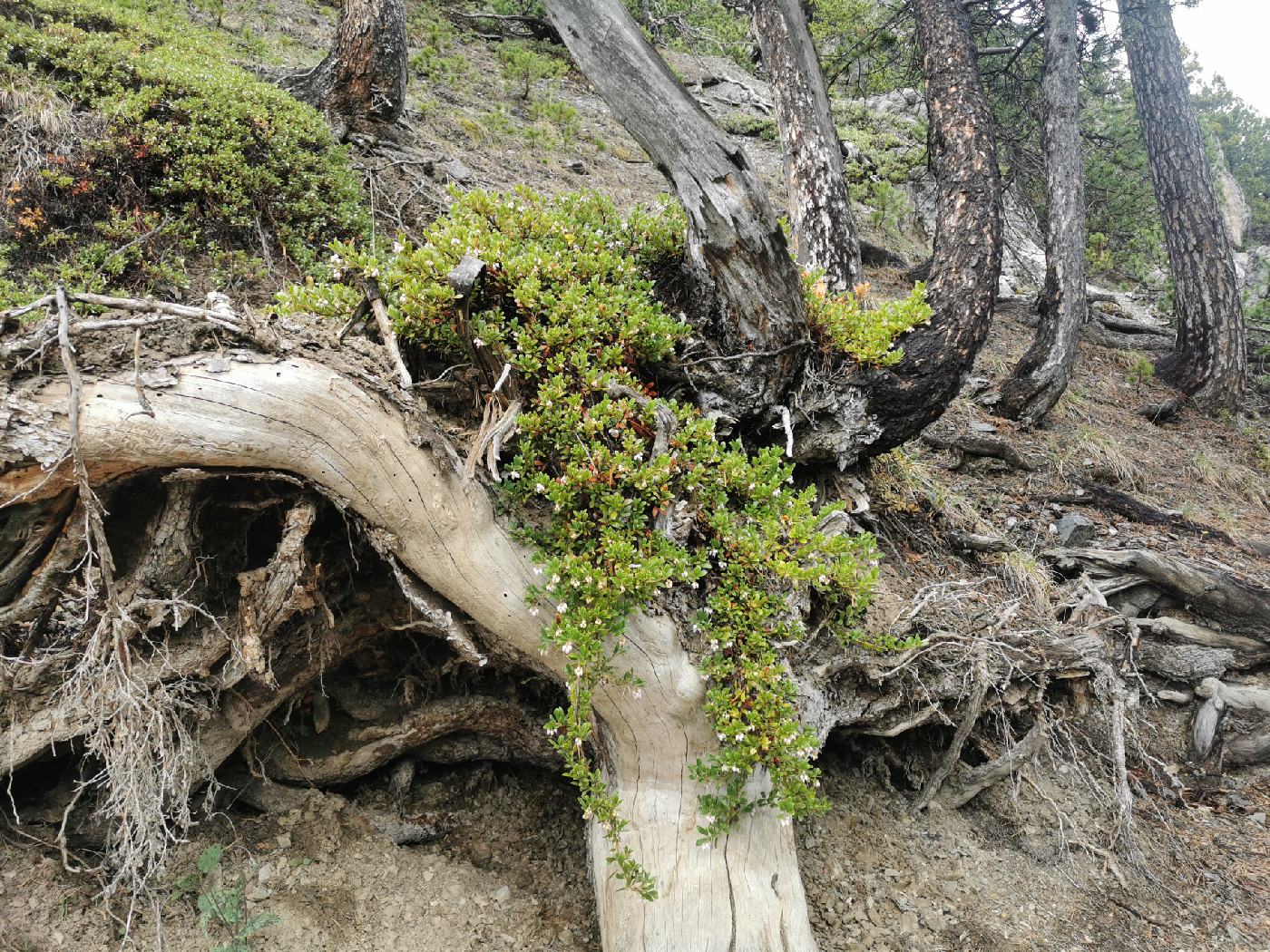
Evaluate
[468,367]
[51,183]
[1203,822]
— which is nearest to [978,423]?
[1203,822]

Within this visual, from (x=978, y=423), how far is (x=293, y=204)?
6.81 m

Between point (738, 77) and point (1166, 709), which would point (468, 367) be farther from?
point (738, 77)

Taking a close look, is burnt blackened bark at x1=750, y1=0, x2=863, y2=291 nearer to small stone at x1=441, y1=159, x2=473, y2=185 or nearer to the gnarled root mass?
the gnarled root mass

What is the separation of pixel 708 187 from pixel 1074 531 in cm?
429

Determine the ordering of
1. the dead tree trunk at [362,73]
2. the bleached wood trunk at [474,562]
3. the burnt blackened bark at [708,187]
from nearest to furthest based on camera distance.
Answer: the bleached wood trunk at [474,562] → the burnt blackened bark at [708,187] → the dead tree trunk at [362,73]

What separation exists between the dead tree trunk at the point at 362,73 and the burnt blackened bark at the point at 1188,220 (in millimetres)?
9033

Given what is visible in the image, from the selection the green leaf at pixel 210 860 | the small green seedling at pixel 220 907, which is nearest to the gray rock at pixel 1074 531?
the small green seedling at pixel 220 907

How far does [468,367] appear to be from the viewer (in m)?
3.61

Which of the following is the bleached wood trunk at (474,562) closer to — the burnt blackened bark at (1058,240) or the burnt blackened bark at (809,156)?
the burnt blackened bark at (809,156)

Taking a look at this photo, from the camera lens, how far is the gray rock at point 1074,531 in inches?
230

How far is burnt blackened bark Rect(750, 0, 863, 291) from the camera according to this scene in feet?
17.9

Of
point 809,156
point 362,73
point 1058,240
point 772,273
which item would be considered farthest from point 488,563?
point 1058,240

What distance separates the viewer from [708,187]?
3.93 m

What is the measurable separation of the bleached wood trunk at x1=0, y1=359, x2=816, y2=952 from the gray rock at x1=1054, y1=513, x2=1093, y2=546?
3.89 metres
